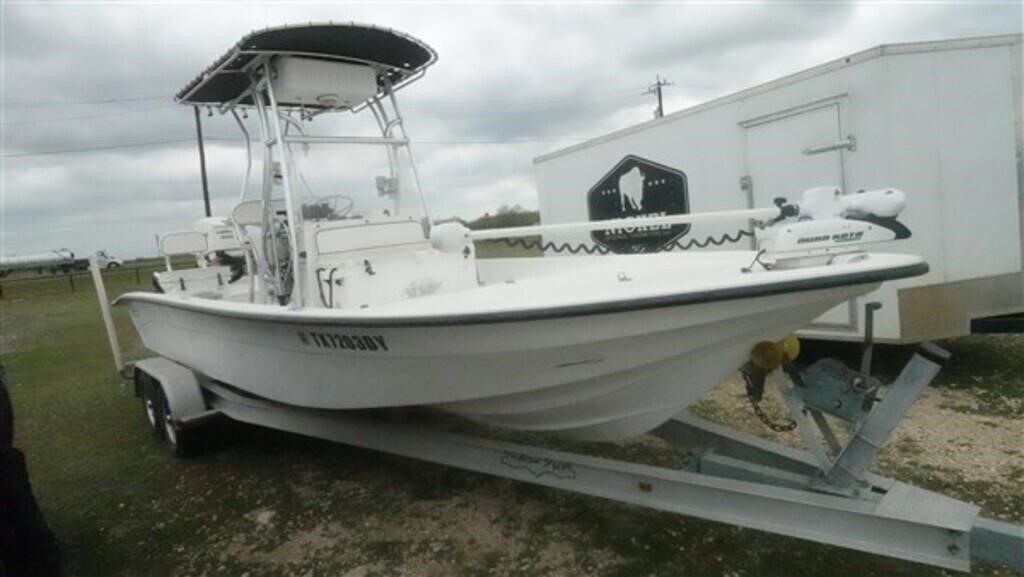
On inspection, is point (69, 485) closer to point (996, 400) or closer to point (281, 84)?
point (281, 84)

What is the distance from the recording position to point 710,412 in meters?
4.69

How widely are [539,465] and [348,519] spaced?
1.21 metres

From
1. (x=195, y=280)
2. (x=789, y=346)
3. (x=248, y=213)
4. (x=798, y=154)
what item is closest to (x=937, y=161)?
(x=798, y=154)

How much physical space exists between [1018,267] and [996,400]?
0.98 m

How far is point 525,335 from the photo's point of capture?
8.32 feet

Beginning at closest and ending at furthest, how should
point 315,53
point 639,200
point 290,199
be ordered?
point 290,199
point 315,53
point 639,200

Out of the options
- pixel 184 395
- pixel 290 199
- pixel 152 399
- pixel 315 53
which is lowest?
pixel 152 399

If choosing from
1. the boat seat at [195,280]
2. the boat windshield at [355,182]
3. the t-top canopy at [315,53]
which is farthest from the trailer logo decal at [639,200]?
the boat seat at [195,280]

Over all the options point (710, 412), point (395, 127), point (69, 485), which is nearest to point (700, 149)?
point (710, 412)

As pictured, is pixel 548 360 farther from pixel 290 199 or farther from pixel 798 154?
pixel 798 154

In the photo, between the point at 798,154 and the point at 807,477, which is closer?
the point at 807,477

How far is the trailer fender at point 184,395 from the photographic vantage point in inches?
173

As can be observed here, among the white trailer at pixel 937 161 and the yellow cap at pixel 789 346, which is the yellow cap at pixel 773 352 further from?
the white trailer at pixel 937 161

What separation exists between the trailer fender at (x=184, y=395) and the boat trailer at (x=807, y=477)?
1714 mm
